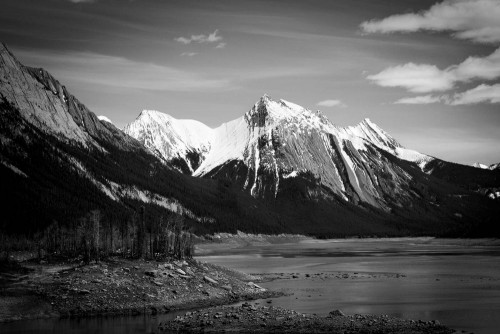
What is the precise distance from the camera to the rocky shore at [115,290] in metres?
75.2

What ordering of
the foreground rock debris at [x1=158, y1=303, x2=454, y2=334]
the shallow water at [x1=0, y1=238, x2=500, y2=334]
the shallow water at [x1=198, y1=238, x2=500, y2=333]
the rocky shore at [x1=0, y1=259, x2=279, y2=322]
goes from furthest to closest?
the rocky shore at [x1=0, y1=259, x2=279, y2=322] → the shallow water at [x1=198, y1=238, x2=500, y2=333] → the shallow water at [x1=0, y1=238, x2=500, y2=334] → the foreground rock debris at [x1=158, y1=303, x2=454, y2=334]

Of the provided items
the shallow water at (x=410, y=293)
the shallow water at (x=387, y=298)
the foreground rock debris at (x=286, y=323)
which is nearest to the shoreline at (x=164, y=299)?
the foreground rock debris at (x=286, y=323)

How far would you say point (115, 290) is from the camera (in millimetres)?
79250

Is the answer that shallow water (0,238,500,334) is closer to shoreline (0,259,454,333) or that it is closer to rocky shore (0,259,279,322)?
shoreline (0,259,454,333)

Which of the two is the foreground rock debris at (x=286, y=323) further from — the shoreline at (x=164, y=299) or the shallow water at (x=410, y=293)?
the shallow water at (x=410, y=293)

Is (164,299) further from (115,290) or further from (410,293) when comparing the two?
(410,293)

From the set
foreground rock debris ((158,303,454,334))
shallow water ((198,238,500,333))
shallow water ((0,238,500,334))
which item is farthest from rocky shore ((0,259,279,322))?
foreground rock debris ((158,303,454,334))

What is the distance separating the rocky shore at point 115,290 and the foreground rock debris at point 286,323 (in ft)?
29.6

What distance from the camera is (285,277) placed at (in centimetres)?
11975

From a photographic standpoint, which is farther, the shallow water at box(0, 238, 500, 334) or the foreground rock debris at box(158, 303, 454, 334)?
the shallow water at box(0, 238, 500, 334)

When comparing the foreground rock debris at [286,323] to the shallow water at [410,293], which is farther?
the shallow water at [410,293]

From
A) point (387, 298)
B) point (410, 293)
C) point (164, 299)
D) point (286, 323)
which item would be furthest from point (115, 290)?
point (410, 293)

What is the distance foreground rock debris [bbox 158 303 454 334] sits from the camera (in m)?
62.0

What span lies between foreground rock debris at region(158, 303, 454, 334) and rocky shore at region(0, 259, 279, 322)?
9.01 m
